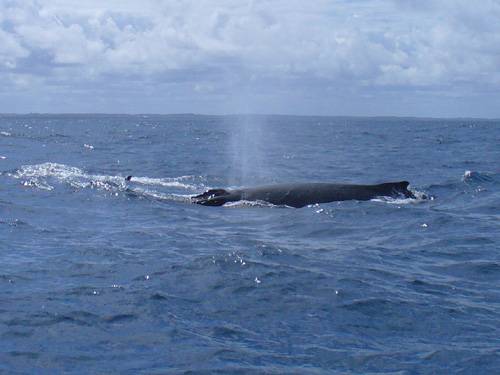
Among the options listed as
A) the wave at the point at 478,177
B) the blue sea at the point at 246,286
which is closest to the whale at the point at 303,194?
the blue sea at the point at 246,286

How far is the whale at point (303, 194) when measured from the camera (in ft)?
68.4

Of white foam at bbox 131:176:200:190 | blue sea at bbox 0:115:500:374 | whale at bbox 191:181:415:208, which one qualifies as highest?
whale at bbox 191:181:415:208

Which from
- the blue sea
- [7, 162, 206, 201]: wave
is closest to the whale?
the blue sea

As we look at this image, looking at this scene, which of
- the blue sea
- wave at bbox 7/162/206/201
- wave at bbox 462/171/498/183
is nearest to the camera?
the blue sea

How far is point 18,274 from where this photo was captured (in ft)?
38.9

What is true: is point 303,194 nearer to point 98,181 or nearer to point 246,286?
point 98,181

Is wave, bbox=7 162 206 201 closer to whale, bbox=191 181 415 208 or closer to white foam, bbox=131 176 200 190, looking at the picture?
white foam, bbox=131 176 200 190

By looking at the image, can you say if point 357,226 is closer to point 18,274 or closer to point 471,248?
point 471,248

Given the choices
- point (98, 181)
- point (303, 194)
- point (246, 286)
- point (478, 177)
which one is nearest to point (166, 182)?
point (98, 181)

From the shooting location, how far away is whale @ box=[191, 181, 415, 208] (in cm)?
2084

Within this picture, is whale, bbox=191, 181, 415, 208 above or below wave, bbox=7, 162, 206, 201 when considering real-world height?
above

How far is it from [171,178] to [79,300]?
64.3ft

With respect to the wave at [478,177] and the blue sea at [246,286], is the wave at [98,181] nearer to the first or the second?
the blue sea at [246,286]

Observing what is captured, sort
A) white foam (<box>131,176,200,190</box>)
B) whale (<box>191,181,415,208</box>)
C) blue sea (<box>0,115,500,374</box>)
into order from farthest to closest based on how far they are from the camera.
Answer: white foam (<box>131,176,200,190</box>) < whale (<box>191,181,415,208</box>) < blue sea (<box>0,115,500,374</box>)
